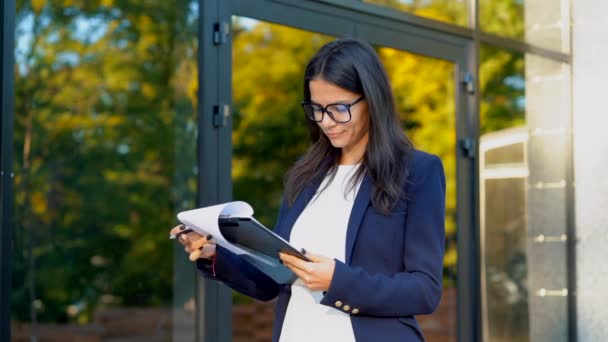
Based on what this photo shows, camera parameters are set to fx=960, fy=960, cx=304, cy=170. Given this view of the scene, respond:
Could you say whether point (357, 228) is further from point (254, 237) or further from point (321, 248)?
point (254, 237)

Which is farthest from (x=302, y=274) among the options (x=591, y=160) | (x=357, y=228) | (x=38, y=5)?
(x=38, y=5)

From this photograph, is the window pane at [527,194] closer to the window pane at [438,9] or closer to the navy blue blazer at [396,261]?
the window pane at [438,9]

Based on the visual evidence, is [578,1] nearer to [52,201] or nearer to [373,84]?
[52,201]

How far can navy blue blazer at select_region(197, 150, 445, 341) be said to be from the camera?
1.83m

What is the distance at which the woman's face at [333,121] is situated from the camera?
199cm

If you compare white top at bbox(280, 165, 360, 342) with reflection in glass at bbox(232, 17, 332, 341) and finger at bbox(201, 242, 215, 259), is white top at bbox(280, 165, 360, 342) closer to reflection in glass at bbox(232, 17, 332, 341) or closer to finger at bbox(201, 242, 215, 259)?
finger at bbox(201, 242, 215, 259)

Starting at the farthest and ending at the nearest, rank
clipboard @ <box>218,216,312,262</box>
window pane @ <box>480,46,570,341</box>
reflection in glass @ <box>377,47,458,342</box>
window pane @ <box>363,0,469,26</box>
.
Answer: window pane @ <box>480,46,570,341</box> < reflection in glass @ <box>377,47,458,342</box> < window pane @ <box>363,0,469,26</box> < clipboard @ <box>218,216,312,262</box>

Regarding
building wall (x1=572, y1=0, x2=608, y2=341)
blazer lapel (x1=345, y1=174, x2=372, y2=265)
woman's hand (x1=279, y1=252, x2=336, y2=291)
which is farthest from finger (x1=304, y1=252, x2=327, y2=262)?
building wall (x1=572, y1=0, x2=608, y2=341)

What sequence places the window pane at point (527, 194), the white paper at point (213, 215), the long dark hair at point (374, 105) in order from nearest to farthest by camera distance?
the white paper at point (213, 215)
the long dark hair at point (374, 105)
the window pane at point (527, 194)

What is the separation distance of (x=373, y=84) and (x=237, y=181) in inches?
81.4

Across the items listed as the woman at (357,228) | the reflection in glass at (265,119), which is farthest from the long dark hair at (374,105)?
the reflection in glass at (265,119)

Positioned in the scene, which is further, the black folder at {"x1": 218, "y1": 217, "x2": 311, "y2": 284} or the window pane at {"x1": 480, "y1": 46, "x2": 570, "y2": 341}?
the window pane at {"x1": 480, "y1": 46, "x2": 570, "y2": 341}

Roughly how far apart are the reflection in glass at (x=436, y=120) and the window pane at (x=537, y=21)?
448mm

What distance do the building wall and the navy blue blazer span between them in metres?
3.40
